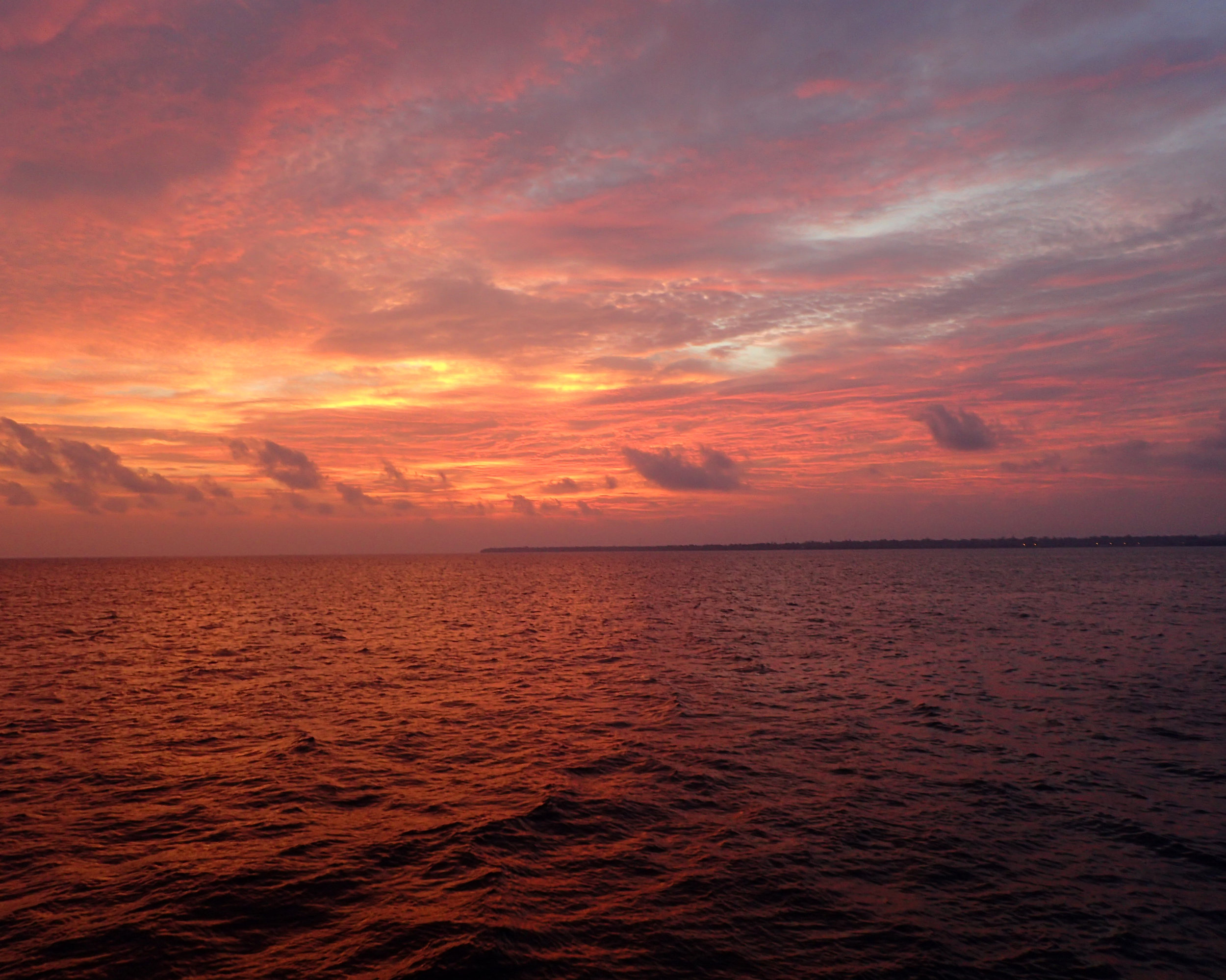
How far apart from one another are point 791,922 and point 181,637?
65380mm

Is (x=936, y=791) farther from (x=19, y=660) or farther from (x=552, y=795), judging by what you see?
(x=19, y=660)

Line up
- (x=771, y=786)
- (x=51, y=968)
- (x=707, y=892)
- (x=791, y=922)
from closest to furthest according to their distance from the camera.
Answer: (x=51, y=968), (x=791, y=922), (x=707, y=892), (x=771, y=786)

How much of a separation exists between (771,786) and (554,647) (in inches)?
1438

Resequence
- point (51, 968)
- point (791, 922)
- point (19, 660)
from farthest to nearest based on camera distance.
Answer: point (19, 660) → point (791, 922) → point (51, 968)

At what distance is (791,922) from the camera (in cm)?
1520

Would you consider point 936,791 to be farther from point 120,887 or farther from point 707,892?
point 120,887

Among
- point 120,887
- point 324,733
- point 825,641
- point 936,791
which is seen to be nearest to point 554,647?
point 825,641

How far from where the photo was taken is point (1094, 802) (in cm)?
2180

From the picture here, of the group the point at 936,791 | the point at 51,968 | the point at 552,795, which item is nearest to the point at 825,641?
the point at 936,791

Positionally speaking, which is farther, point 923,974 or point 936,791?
point 936,791

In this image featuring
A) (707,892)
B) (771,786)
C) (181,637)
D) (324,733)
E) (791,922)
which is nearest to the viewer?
(791,922)

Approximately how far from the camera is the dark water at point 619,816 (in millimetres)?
14305

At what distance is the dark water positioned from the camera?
14.3 metres

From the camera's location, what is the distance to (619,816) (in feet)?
69.8
